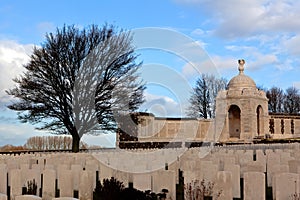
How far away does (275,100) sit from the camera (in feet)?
206

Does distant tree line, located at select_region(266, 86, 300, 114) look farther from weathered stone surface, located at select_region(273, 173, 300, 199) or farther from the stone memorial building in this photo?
weathered stone surface, located at select_region(273, 173, 300, 199)

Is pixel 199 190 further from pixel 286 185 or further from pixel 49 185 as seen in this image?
pixel 49 185

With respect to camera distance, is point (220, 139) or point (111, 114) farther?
point (220, 139)

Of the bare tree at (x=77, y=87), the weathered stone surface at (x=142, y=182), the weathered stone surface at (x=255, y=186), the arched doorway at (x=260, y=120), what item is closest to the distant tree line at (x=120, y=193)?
the weathered stone surface at (x=142, y=182)

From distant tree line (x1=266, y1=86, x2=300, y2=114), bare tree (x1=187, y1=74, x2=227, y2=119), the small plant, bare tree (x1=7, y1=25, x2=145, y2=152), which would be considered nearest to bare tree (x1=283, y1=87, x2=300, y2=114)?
distant tree line (x1=266, y1=86, x2=300, y2=114)

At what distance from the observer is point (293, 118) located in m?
41.4

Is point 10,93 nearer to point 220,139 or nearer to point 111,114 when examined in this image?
point 111,114

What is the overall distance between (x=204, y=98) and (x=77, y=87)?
29.3 metres

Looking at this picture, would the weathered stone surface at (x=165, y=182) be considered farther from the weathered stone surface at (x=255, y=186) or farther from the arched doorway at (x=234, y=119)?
the arched doorway at (x=234, y=119)

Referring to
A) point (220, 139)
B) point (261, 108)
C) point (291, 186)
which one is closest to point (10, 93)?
point (291, 186)

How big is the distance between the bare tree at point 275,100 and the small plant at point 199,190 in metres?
57.7

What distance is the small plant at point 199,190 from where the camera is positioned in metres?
7.06

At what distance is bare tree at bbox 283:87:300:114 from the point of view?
62181 millimetres

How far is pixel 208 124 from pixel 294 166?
97.3 feet
